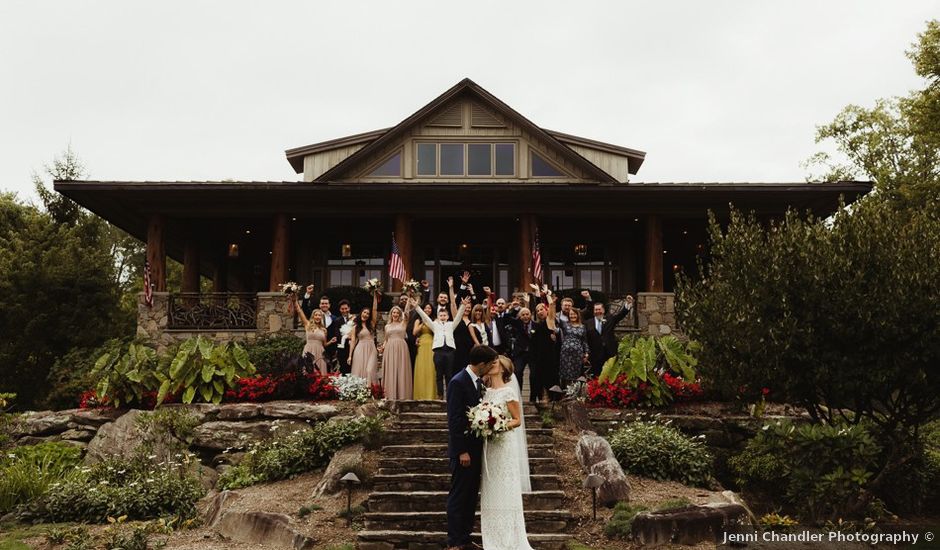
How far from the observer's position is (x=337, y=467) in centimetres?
1038

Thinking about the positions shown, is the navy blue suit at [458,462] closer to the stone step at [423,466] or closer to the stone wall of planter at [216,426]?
the stone step at [423,466]

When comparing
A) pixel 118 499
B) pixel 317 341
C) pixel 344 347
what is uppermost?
pixel 317 341

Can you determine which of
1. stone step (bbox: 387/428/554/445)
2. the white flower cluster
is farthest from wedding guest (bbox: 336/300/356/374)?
stone step (bbox: 387/428/554/445)

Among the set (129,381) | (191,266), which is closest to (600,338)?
(129,381)

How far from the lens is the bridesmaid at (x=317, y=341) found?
14.3 meters

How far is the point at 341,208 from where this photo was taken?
20.4 metres

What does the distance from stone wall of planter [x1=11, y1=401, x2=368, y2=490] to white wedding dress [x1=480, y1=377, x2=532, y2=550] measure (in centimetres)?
476

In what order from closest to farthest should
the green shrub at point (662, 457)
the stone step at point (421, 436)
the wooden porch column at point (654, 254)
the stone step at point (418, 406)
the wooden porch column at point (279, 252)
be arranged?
the green shrub at point (662, 457) < the stone step at point (421, 436) < the stone step at point (418, 406) < the wooden porch column at point (279, 252) < the wooden porch column at point (654, 254)

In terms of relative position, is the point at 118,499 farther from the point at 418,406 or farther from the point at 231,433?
the point at 418,406

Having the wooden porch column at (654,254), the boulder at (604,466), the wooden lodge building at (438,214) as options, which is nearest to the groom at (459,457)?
the boulder at (604,466)

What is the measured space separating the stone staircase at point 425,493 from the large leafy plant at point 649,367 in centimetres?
210

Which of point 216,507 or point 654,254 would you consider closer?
point 216,507

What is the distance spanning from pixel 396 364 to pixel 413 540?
5.00m

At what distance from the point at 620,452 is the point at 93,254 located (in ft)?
58.6
